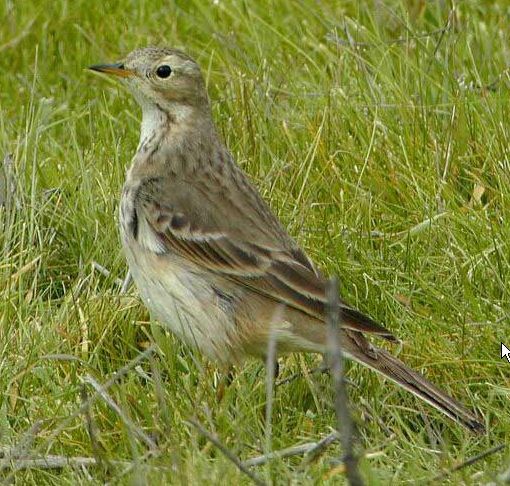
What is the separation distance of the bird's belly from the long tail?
469mm

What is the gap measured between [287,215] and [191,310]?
1.12 meters

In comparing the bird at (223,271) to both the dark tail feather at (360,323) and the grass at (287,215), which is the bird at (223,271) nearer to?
the dark tail feather at (360,323)

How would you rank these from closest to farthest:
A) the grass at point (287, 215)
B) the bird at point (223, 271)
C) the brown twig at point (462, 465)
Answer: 1. the brown twig at point (462, 465)
2. the grass at point (287, 215)
3. the bird at point (223, 271)

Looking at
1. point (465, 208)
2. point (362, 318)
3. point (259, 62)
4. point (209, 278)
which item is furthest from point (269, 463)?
point (259, 62)

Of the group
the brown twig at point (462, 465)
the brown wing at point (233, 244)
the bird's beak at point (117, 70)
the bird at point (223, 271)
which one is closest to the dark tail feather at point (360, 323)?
the bird at point (223, 271)

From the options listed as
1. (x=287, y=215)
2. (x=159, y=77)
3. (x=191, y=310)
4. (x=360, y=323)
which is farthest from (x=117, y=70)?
(x=360, y=323)

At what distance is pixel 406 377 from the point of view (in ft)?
17.2

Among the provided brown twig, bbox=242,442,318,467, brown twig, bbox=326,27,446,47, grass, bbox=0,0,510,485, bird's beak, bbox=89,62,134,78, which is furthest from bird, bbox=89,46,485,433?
brown twig, bbox=326,27,446,47

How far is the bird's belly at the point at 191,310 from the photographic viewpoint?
559 centimetres

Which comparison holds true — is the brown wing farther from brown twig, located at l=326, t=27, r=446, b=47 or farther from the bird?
brown twig, located at l=326, t=27, r=446, b=47

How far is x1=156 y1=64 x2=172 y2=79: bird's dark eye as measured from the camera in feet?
20.3

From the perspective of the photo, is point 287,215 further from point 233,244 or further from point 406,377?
point 406,377

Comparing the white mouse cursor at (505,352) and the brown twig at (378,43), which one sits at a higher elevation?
the brown twig at (378,43)

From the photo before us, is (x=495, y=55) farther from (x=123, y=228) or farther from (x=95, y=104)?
(x=123, y=228)
